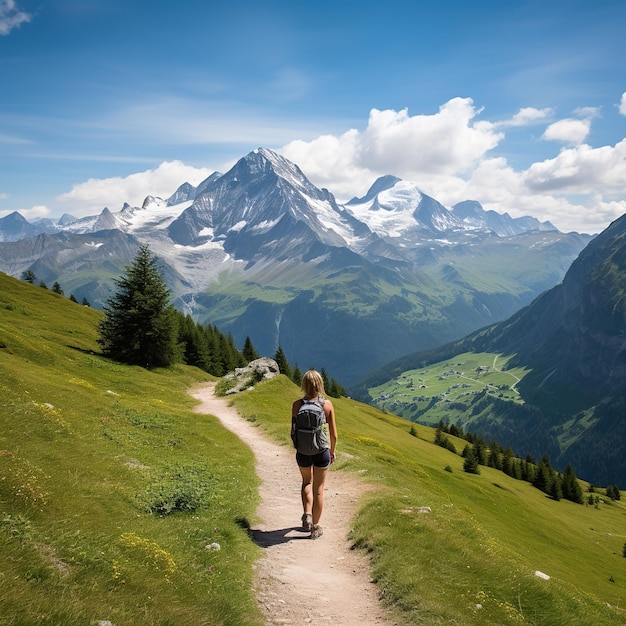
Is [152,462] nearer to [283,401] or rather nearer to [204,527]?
[204,527]

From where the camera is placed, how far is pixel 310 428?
14516mm

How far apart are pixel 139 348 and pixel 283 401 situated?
21.2m

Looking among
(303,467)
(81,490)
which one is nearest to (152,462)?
(81,490)

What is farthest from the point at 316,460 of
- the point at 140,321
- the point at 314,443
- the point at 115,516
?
the point at 140,321

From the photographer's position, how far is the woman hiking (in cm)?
1460

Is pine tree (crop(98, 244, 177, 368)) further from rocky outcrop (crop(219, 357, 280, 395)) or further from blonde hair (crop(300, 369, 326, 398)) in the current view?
blonde hair (crop(300, 369, 326, 398))

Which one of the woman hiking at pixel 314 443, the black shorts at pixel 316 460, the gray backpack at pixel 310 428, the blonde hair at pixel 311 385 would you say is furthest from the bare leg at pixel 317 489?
the blonde hair at pixel 311 385

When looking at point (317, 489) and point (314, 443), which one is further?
point (317, 489)

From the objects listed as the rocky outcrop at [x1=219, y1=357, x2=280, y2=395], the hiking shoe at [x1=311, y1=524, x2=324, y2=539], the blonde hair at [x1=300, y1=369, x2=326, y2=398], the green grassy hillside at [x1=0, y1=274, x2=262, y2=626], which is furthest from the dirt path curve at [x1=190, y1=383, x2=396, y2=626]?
the rocky outcrop at [x1=219, y1=357, x2=280, y2=395]

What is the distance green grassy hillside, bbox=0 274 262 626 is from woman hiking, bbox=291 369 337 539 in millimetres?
2693

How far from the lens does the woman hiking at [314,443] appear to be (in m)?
14.6

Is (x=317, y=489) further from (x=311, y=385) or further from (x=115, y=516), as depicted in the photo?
(x=115, y=516)

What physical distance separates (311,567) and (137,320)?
51.2 m

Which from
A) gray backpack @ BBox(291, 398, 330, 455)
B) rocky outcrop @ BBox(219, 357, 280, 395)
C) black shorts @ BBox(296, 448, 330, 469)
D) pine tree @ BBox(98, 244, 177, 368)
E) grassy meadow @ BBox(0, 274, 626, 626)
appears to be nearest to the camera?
grassy meadow @ BBox(0, 274, 626, 626)
